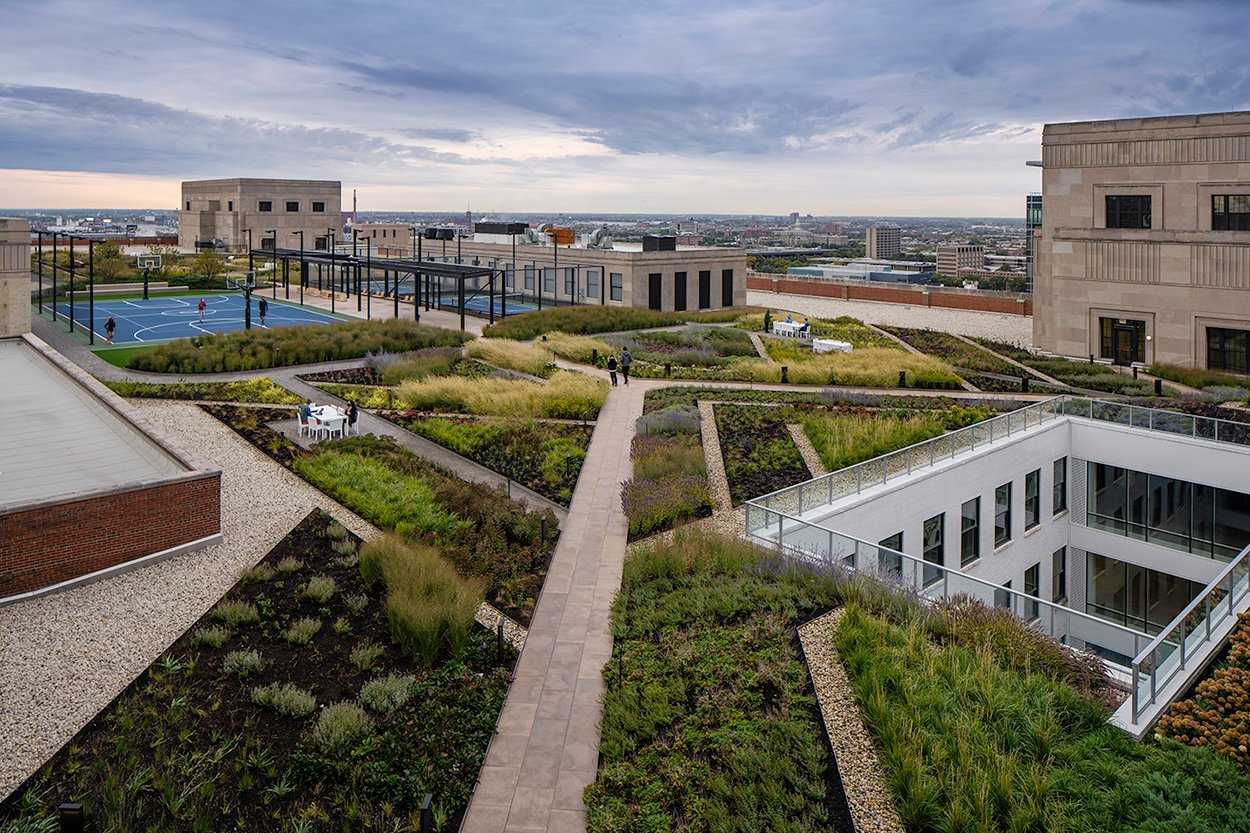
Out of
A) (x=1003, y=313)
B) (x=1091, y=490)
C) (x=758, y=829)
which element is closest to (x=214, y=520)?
(x=758, y=829)

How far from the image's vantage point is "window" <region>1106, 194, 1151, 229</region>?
42062mm

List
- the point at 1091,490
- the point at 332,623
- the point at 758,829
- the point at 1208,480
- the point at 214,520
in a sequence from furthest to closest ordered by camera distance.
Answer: the point at 1091,490
the point at 1208,480
the point at 214,520
the point at 332,623
the point at 758,829

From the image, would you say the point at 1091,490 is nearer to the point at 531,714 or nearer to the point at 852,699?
the point at 852,699

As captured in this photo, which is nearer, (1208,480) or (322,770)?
(322,770)

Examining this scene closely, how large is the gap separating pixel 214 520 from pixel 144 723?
A: 659 centimetres

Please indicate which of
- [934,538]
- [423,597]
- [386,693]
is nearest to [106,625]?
[423,597]

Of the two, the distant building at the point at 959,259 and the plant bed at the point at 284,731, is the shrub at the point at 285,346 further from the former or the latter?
the distant building at the point at 959,259

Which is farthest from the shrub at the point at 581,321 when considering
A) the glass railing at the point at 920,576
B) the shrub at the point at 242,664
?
the shrub at the point at 242,664

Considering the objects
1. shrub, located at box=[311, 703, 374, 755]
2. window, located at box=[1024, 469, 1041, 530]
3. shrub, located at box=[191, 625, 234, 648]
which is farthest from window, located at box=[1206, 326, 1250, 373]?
shrub, located at box=[191, 625, 234, 648]

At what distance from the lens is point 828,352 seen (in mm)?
40969

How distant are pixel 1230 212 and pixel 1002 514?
2475cm

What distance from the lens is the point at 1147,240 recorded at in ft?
136

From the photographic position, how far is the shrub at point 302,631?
1370 cm

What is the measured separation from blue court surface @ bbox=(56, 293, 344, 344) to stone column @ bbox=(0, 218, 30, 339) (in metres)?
5.22
